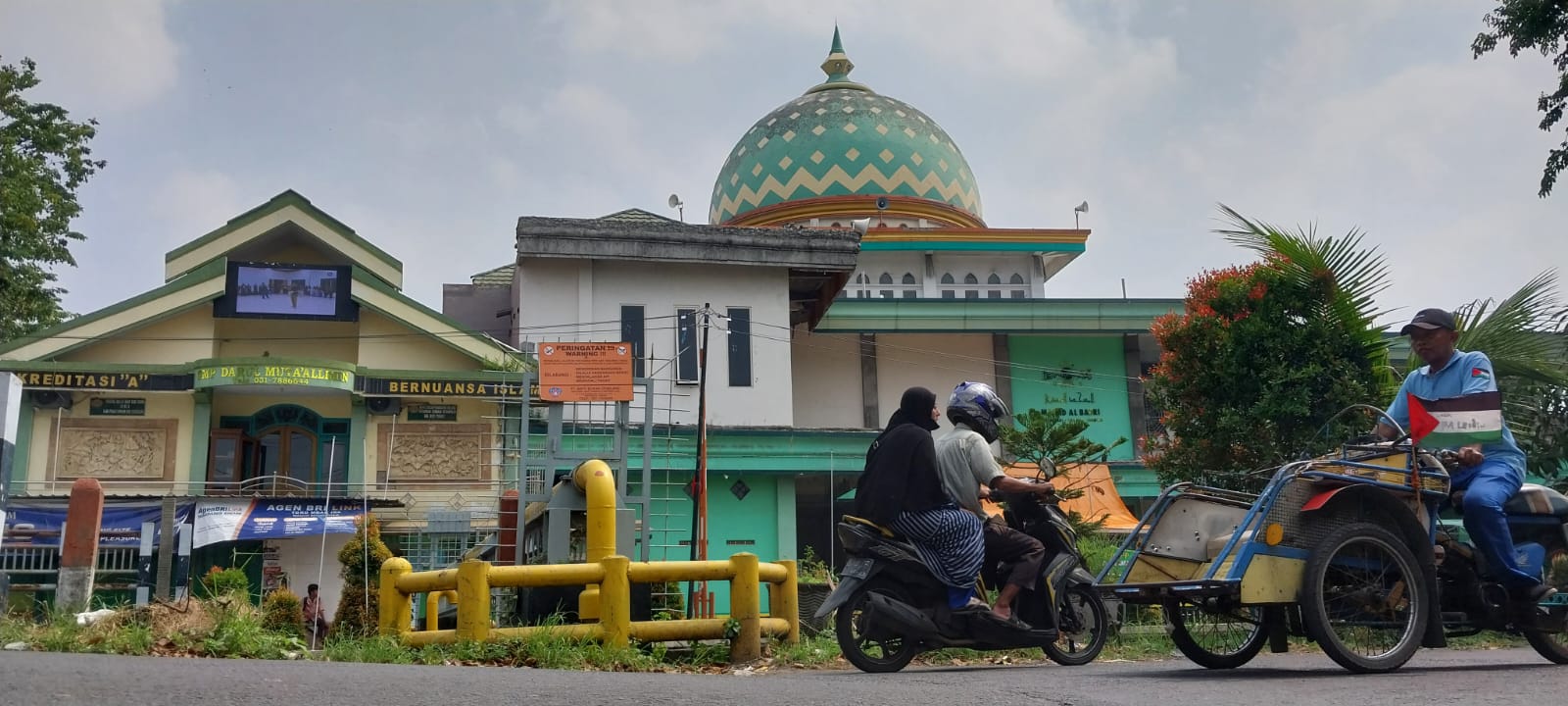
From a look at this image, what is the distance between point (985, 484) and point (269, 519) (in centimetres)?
1928

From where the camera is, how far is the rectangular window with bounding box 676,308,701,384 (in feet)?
82.8

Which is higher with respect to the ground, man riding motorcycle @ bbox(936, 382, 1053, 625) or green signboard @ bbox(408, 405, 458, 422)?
green signboard @ bbox(408, 405, 458, 422)

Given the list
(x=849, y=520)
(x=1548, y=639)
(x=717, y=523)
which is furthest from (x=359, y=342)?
(x=1548, y=639)

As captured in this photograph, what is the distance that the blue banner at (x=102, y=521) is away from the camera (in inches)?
876

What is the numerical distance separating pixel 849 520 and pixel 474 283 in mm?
25112

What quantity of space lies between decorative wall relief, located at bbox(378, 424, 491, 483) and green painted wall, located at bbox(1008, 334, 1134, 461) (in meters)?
11.3

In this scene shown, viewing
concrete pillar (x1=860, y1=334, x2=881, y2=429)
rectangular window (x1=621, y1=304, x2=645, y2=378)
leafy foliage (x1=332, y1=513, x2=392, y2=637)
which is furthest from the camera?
concrete pillar (x1=860, y1=334, x2=881, y2=429)

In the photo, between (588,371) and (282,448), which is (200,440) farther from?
(588,371)

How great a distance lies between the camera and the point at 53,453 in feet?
78.0

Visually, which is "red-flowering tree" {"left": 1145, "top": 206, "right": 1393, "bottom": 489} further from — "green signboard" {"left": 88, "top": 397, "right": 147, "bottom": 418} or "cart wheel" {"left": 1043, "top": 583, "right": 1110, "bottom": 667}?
"green signboard" {"left": 88, "top": 397, "right": 147, "bottom": 418}

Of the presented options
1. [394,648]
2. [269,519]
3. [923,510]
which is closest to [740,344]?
[269,519]

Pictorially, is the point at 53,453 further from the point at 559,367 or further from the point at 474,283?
the point at 559,367

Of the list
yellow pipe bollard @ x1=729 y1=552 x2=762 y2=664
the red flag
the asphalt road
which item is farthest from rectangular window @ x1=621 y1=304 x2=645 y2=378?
the red flag

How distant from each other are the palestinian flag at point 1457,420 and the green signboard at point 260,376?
816 inches
